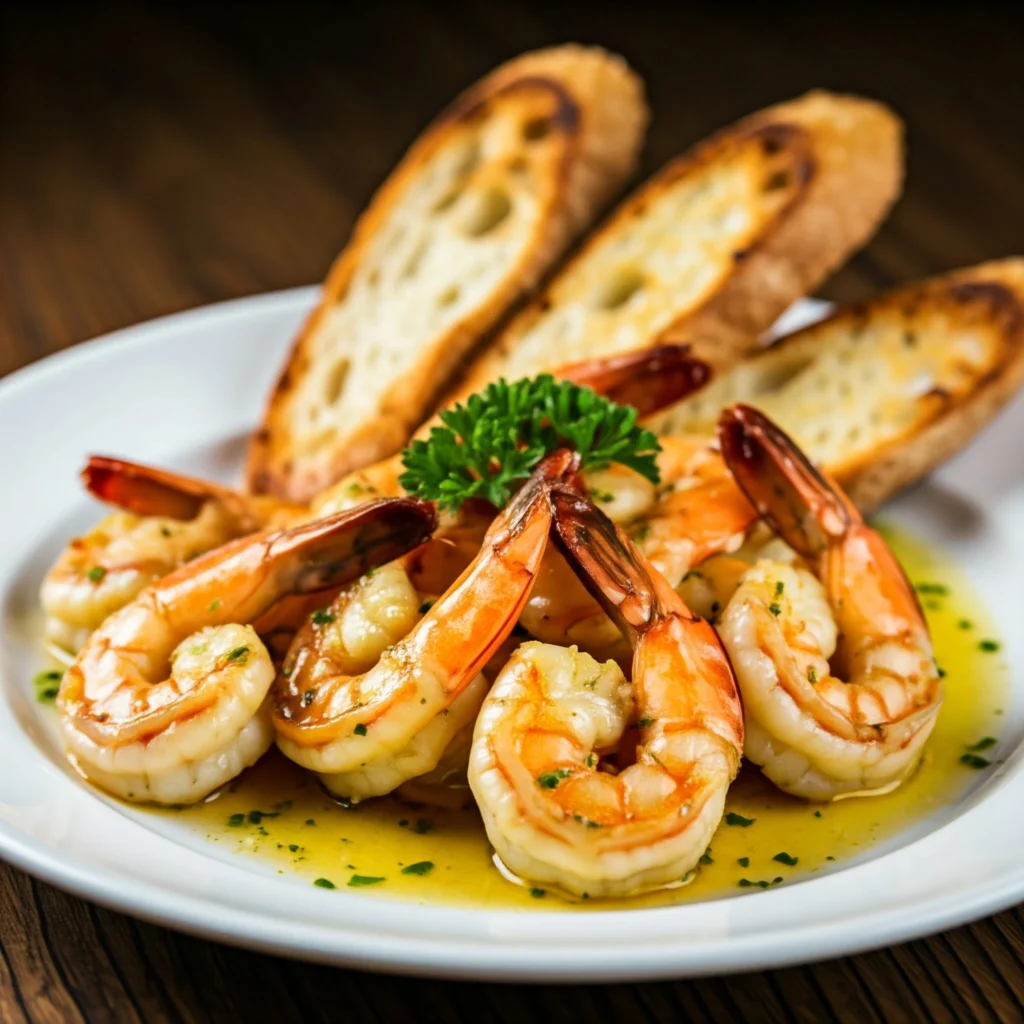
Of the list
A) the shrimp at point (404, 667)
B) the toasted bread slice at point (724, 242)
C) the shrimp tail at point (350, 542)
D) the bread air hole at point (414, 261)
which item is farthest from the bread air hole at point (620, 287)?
the shrimp tail at point (350, 542)

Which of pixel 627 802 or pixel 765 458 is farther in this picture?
pixel 765 458

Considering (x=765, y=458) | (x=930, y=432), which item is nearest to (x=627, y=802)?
(x=765, y=458)

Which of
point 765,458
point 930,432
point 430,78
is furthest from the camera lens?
point 430,78

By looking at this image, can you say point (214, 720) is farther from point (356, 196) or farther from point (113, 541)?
point (356, 196)

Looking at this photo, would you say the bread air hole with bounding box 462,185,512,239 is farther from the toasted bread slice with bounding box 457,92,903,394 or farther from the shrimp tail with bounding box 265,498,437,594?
the shrimp tail with bounding box 265,498,437,594

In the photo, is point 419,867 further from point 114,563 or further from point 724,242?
point 724,242

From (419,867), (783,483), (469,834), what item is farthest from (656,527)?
(419,867)
